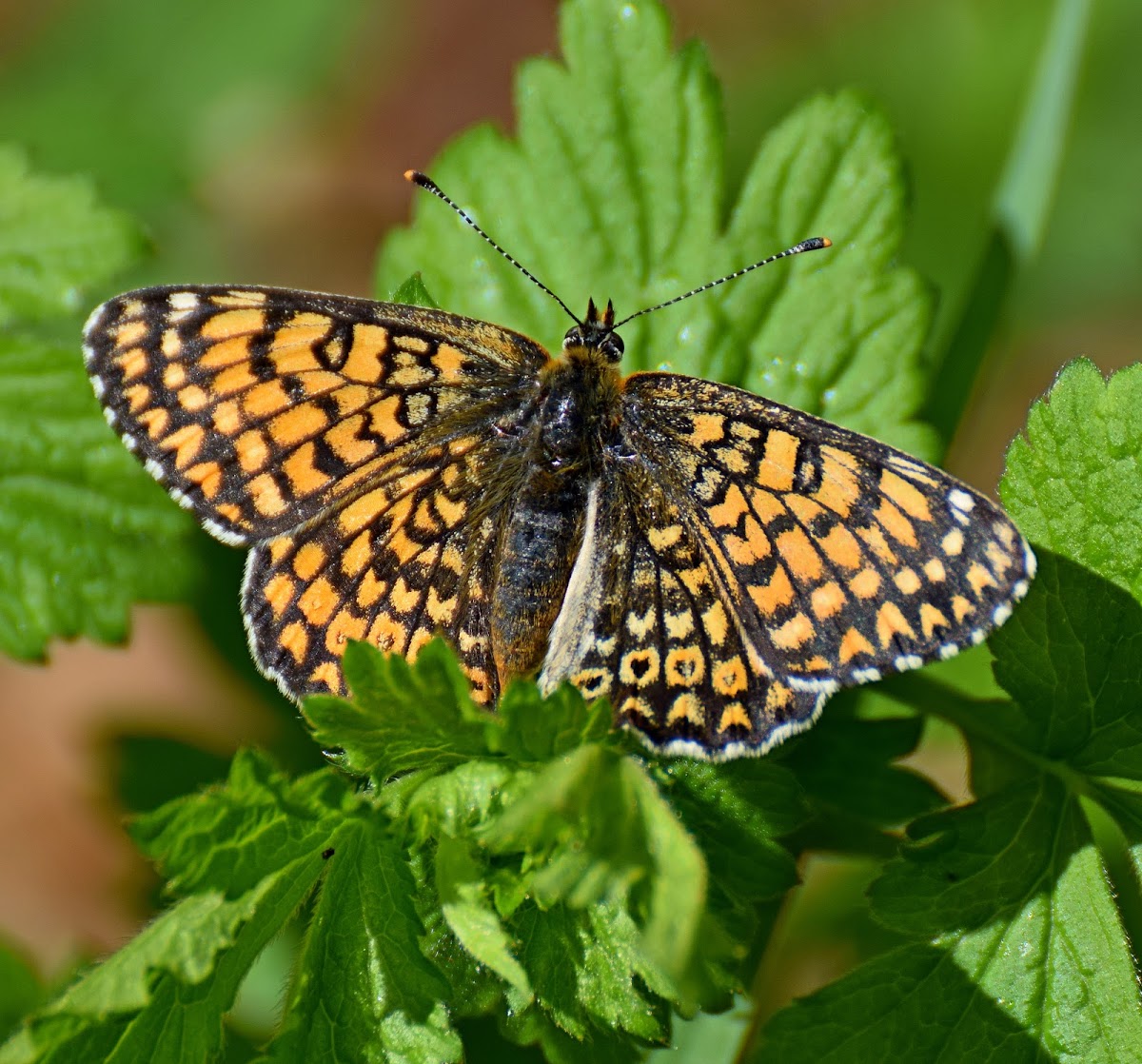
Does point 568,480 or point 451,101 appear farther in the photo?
point 451,101

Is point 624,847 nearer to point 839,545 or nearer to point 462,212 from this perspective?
point 839,545

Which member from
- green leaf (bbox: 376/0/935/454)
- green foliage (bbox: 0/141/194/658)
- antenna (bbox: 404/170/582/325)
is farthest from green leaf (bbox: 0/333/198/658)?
antenna (bbox: 404/170/582/325)

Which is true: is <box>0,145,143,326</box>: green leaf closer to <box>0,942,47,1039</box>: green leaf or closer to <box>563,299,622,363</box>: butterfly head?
<box>563,299,622,363</box>: butterfly head

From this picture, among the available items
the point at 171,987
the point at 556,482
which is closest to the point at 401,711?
the point at 171,987

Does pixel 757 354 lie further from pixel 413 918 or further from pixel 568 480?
pixel 413 918

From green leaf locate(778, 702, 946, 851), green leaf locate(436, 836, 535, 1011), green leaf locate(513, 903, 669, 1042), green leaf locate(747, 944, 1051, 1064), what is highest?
green leaf locate(778, 702, 946, 851)

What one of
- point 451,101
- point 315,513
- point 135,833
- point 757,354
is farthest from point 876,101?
point 451,101

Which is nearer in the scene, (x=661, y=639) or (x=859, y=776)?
(x=661, y=639)
